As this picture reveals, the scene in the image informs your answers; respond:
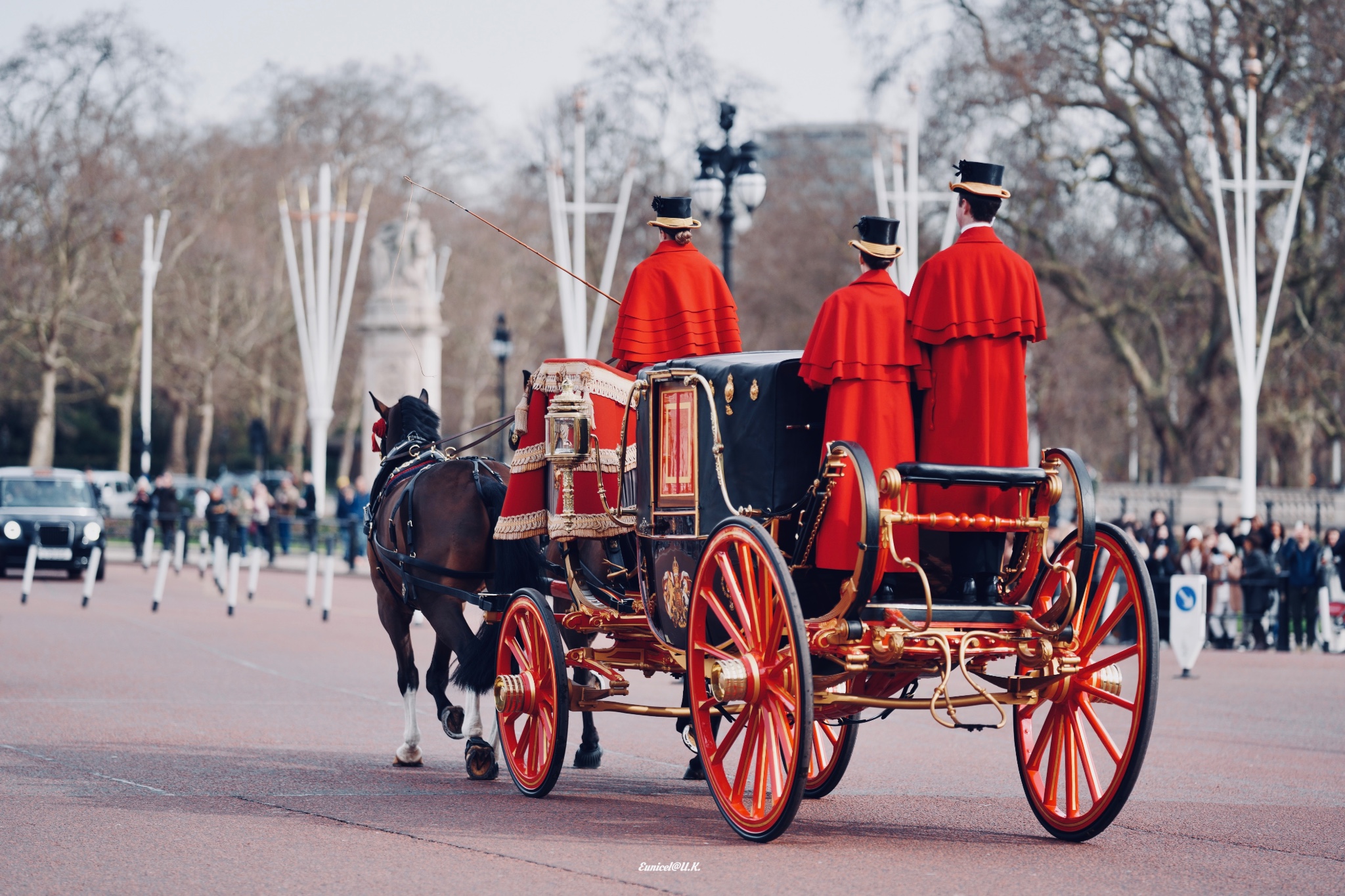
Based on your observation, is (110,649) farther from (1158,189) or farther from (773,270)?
(773,270)

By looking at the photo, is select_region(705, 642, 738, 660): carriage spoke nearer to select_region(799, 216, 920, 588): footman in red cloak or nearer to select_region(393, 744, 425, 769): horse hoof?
select_region(799, 216, 920, 588): footman in red cloak

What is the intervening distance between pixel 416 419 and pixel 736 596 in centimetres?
436

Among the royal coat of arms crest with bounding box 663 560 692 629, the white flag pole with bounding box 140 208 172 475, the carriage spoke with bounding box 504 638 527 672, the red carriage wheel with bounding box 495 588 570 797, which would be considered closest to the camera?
the royal coat of arms crest with bounding box 663 560 692 629

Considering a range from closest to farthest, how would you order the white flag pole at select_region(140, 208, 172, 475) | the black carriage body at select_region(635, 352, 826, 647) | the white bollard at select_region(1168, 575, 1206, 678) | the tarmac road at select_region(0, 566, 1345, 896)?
the tarmac road at select_region(0, 566, 1345, 896) < the black carriage body at select_region(635, 352, 826, 647) < the white bollard at select_region(1168, 575, 1206, 678) < the white flag pole at select_region(140, 208, 172, 475)

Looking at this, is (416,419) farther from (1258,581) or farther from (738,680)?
(1258,581)

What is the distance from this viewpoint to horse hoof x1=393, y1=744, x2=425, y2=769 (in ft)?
30.2

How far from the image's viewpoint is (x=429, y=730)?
36.8 feet

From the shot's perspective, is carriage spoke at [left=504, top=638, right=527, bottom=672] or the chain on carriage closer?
the chain on carriage

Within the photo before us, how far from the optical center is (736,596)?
264 inches

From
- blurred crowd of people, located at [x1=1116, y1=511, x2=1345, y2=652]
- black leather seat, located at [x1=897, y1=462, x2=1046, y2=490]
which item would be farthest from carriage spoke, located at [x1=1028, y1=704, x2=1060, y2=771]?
blurred crowd of people, located at [x1=1116, y1=511, x2=1345, y2=652]

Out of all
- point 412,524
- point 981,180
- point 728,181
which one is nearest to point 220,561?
point 728,181

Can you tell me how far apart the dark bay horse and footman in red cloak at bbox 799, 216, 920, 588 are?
8.85 ft

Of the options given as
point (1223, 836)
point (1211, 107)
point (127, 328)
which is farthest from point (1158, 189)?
point (127, 328)

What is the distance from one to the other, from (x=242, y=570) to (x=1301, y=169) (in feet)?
64.0
